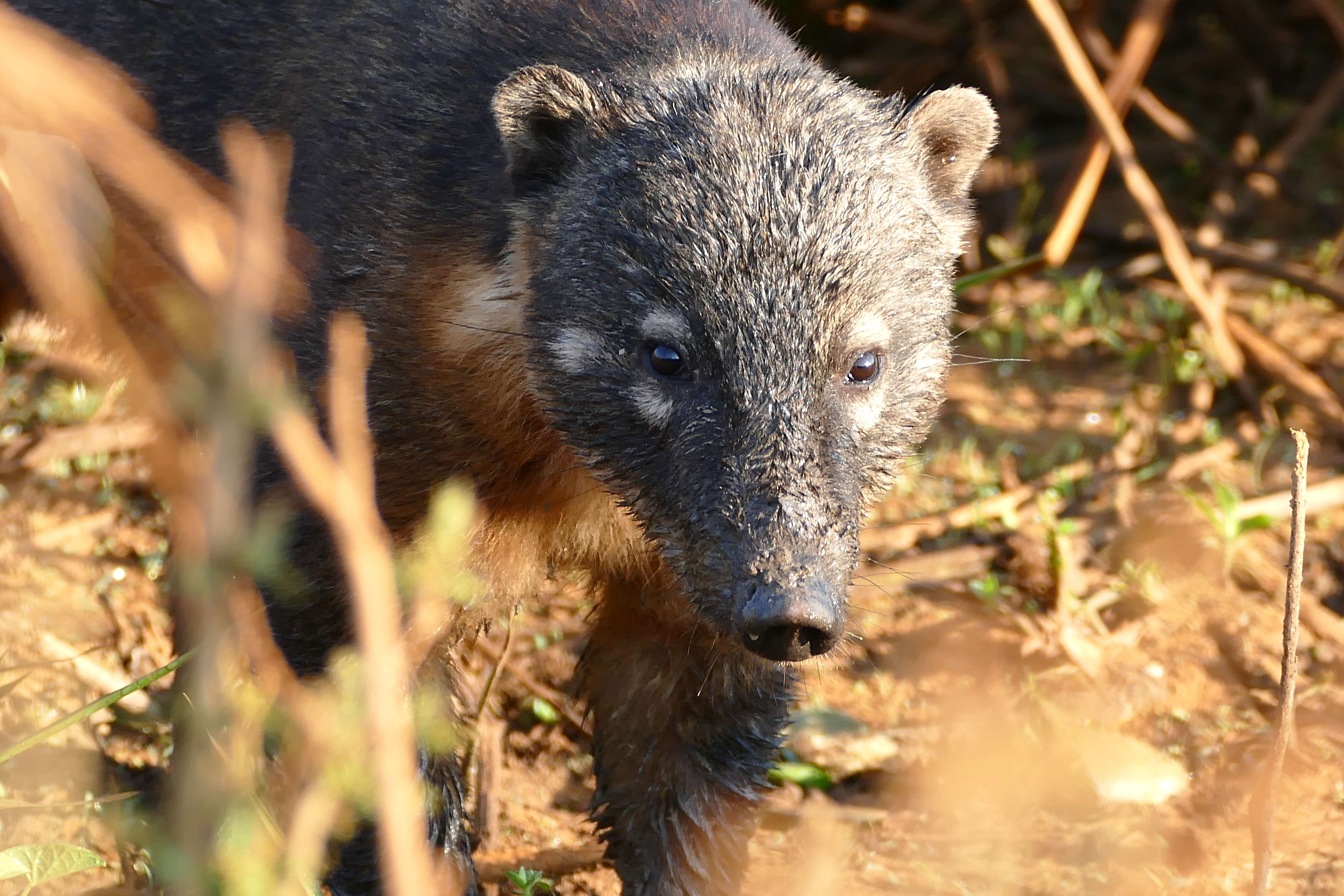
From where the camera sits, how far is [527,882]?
3.46 m

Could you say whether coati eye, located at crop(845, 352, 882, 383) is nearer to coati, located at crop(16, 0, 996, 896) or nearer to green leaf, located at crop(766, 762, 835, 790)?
coati, located at crop(16, 0, 996, 896)

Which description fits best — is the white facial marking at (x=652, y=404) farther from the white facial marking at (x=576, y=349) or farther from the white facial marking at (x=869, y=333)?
the white facial marking at (x=869, y=333)

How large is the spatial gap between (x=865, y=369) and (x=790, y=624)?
0.68m

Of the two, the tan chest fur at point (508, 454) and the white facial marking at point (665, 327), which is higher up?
the white facial marking at point (665, 327)

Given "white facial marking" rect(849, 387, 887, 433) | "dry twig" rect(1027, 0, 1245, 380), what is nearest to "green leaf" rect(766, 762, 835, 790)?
"white facial marking" rect(849, 387, 887, 433)

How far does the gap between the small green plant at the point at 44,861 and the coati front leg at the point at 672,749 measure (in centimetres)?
147

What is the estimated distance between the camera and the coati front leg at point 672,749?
351cm

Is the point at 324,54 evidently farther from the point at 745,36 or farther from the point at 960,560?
the point at 960,560

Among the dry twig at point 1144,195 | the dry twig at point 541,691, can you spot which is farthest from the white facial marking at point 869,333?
the dry twig at point 1144,195

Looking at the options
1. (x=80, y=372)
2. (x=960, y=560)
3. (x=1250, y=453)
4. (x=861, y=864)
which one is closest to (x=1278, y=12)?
(x=1250, y=453)

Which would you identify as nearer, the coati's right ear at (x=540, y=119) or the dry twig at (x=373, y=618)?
the dry twig at (x=373, y=618)

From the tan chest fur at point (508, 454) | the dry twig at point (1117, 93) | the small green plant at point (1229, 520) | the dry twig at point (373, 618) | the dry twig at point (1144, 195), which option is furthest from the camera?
the dry twig at point (1117, 93)

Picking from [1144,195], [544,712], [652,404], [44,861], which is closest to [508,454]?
[652,404]

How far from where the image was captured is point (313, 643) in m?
3.19
